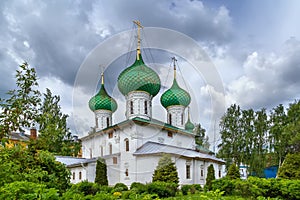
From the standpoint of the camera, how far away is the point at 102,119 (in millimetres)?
27078

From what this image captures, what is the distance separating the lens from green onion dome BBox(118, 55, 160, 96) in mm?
21938

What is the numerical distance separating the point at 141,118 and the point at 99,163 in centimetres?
523

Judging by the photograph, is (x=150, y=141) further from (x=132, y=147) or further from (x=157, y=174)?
(x=157, y=174)

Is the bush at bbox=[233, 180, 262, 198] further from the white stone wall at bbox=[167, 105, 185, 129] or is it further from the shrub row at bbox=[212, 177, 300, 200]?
the white stone wall at bbox=[167, 105, 185, 129]

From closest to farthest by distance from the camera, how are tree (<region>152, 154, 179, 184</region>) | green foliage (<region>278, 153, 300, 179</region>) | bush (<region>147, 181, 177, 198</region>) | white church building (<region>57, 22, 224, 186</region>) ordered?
bush (<region>147, 181, 177, 198</region>)
green foliage (<region>278, 153, 300, 179</region>)
tree (<region>152, 154, 179, 184</region>)
white church building (<region>57, 22, 224, 186</region>)

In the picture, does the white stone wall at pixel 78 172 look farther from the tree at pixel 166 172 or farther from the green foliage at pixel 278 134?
the green foliage at pixel 278 134

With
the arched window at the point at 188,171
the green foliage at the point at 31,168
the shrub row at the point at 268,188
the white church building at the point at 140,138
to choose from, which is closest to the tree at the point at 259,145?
the white church building at the point at 140,138

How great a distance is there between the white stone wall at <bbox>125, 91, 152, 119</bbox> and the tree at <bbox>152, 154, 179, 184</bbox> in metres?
6.37

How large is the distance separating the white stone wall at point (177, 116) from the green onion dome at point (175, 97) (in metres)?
0.46

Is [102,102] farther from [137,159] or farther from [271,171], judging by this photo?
[271,171]

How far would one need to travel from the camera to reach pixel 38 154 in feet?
15.8

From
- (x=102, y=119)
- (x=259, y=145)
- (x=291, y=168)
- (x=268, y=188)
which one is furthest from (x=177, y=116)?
(x=268, y=188)

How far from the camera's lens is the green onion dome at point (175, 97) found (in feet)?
84.5

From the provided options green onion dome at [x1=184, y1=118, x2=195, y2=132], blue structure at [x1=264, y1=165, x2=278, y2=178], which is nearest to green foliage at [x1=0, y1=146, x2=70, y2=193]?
green onion dome at [x1=184, y1=118, x2=195, y2=132]
